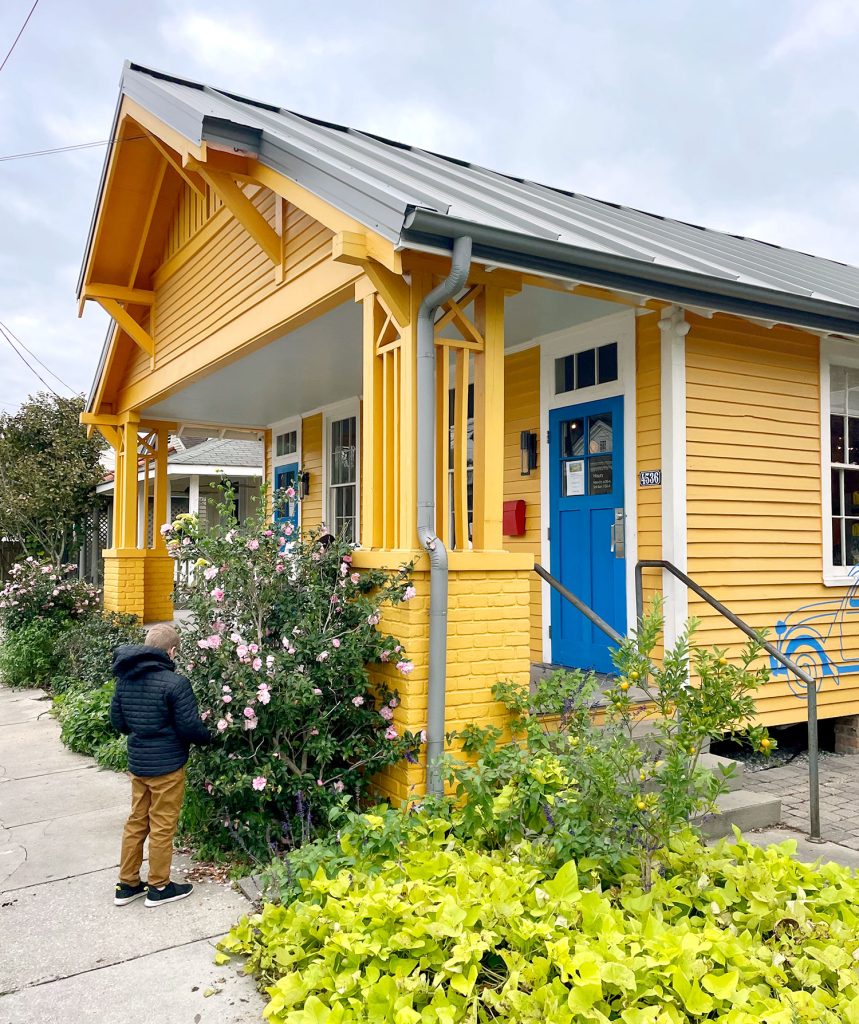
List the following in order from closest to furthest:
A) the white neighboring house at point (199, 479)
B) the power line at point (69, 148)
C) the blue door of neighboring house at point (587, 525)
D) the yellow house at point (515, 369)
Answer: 1. the yellow house at point (515, 369)
2. the blue door of neighboring house at point (587, 525)
3. the power line at point (69, 148)
4. the white neighboring house at point (199, 479)

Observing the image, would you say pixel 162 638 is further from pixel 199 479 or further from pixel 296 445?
pixel 199 479

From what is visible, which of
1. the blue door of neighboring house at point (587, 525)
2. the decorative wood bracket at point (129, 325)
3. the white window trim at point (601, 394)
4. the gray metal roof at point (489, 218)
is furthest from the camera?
the decorative wood bracket at point (129, 325)

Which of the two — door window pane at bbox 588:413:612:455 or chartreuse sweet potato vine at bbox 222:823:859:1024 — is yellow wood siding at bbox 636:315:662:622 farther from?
chartreuse sweet potato vine at bbox 222:823:859:1024

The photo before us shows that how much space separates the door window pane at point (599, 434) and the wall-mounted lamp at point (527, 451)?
2.27ft

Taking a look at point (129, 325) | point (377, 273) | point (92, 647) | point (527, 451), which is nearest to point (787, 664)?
point (527, 451)

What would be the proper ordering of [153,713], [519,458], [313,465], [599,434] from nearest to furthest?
[153,713] → [599,434] → [519,458] → [313,465]

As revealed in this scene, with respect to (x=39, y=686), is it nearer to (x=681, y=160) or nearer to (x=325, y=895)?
(x=325, y=895)

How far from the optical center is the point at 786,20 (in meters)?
24.9

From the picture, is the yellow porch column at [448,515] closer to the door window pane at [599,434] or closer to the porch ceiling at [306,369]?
the porch ceiling at [306,369]

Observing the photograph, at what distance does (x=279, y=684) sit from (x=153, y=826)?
0.90m

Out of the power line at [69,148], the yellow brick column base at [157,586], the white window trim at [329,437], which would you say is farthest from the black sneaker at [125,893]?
the yellow brick column base at [157,586]

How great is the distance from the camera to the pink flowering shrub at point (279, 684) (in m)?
4.27

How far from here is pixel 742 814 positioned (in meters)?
4.86

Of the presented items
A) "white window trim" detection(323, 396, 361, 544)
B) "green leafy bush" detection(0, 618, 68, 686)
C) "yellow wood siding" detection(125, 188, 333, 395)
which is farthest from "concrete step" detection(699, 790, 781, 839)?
"green leafy bush" detection(0, 618, 68, 686)
